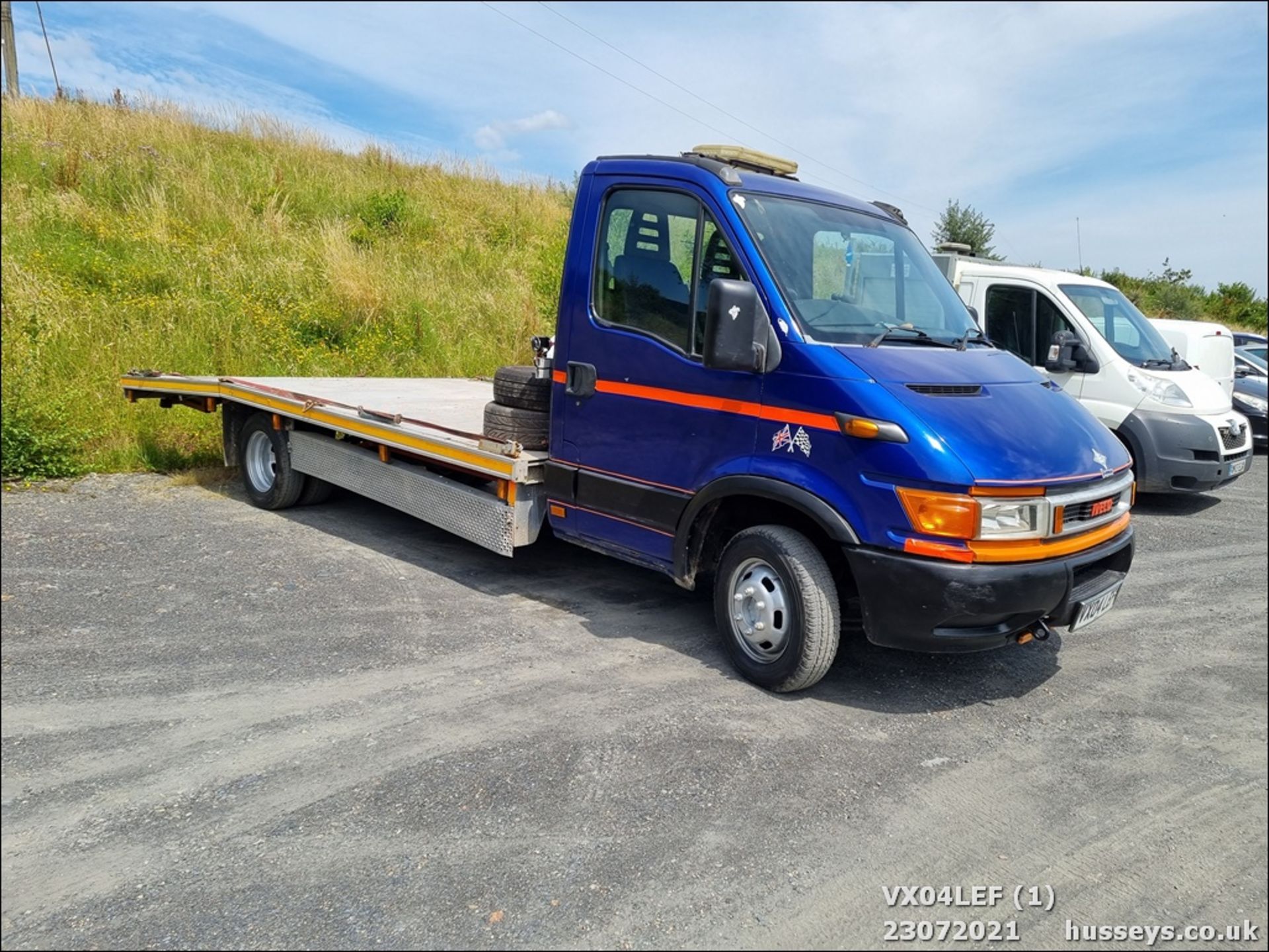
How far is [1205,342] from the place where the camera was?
10164 mm

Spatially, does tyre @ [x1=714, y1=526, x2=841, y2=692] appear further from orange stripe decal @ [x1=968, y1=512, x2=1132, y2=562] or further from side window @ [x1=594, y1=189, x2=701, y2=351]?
side window @ [x1=594, y1=189, x2=701, y2=351]

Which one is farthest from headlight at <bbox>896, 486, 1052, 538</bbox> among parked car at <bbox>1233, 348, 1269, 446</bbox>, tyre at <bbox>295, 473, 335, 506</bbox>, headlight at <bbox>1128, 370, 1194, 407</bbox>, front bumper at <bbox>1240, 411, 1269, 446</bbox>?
front bumper at <bbox>1240, 411, 1269, 446</bbox>

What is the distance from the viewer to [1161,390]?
819cm

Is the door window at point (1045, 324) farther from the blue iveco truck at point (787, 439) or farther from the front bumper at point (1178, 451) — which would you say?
the blue iveco truck at point (787, 439)

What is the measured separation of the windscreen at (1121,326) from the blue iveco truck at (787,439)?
4.28m

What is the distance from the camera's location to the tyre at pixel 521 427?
531cm

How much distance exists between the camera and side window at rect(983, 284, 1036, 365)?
8.84 metres

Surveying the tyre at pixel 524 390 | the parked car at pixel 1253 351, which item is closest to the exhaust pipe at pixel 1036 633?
the tyre at pixel 524 390

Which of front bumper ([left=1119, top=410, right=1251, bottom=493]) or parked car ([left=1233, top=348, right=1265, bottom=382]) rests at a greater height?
parked car ([left=1233, top=348, right=1265, bottom=382])

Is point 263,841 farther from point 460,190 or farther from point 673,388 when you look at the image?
point 460,190

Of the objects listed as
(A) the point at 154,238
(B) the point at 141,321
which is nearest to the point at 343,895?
(B) the point at 141,321

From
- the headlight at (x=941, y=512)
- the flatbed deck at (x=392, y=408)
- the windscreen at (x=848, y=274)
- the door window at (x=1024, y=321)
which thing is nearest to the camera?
the headlight at (x=941, y=512)

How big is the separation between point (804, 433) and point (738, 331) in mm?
550

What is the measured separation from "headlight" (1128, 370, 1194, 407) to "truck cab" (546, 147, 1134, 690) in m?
4.21
